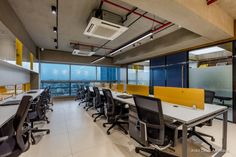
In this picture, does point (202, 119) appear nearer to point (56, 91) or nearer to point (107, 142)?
point (107, 142)

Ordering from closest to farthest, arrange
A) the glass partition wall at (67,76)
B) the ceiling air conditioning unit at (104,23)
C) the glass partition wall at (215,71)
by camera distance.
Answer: the ceiling air conditioning unit at (104,23)
the glass partition wall at (215,71)
the glass partition wall at (67,76)

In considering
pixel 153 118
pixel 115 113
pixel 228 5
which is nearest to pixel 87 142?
pixel 115 113

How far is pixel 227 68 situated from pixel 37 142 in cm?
545

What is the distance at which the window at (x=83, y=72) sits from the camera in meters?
8.36

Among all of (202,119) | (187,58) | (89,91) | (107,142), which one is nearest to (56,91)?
(89,91)

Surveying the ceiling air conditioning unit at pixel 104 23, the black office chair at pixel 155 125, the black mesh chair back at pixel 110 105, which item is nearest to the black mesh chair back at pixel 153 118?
the black office chair at pixel 155 125

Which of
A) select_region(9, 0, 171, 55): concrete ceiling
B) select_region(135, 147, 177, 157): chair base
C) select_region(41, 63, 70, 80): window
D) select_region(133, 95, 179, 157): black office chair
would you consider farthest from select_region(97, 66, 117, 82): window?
select_region(133, 95, 179, 157): black office chair

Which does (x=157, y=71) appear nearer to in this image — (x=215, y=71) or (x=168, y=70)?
(x=168, y=70)

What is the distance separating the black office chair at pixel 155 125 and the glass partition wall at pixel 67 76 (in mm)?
6041

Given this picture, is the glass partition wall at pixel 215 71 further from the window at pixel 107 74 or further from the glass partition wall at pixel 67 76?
the window at pixel 107 74

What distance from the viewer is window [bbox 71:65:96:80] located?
329 inches

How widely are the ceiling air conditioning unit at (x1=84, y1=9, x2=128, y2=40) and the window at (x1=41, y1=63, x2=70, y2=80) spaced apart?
18.6 ft

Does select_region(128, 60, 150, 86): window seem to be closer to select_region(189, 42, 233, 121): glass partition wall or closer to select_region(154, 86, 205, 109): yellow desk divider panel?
select_region(189, 42, 233, 121): glass partition wall

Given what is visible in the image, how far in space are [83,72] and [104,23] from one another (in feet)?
20.5
